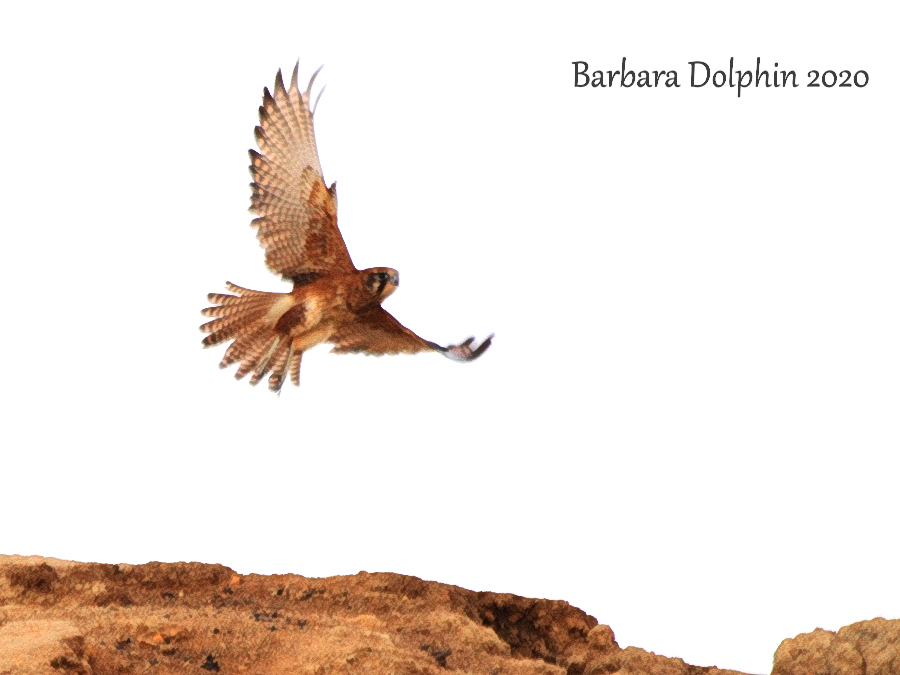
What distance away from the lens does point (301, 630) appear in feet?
17.0

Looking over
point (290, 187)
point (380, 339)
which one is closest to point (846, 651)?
point (380, 339)

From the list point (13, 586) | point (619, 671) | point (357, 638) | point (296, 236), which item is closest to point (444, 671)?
point (357, 638)

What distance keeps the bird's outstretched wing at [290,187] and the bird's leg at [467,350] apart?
729 mm

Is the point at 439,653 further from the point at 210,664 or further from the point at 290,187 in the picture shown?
the point at 290,187

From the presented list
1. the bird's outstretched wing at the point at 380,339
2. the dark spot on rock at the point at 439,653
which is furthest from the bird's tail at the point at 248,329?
the dark spot on rock at the point at 439,653

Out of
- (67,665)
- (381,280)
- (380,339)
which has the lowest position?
(67,665)

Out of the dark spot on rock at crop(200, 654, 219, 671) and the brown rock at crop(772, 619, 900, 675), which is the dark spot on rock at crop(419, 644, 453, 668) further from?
the brown rock at crop(772, 619, 900, 675)

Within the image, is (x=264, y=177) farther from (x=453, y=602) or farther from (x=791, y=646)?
(x=791, y=646)

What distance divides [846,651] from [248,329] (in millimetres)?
3678

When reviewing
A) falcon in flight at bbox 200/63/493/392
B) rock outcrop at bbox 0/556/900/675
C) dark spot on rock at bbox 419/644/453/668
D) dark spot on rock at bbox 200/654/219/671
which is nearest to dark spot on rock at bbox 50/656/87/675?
rock outcrop at bbox 0/556/900/675

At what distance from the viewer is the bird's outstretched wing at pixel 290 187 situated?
22.4 ft

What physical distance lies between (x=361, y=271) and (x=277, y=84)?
3.64ft

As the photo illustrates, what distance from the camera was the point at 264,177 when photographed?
688 centimetres

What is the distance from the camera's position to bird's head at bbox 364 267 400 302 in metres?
6.70
